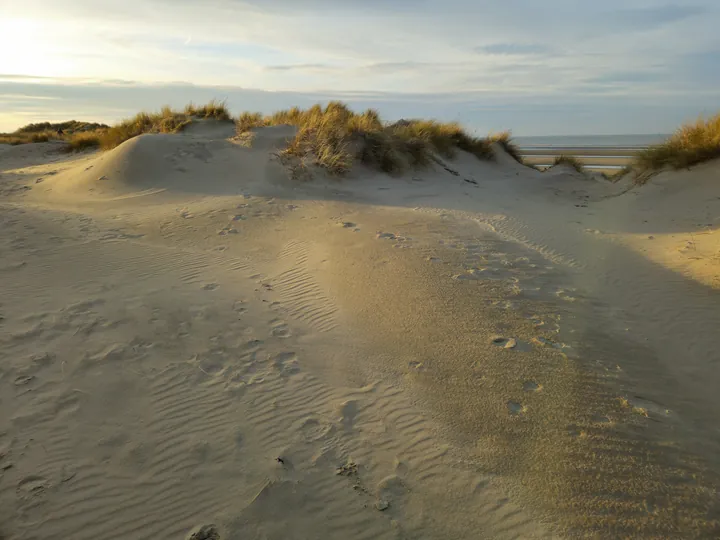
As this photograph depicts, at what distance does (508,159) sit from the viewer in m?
14.1

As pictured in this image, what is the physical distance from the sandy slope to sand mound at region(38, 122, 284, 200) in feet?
7.83

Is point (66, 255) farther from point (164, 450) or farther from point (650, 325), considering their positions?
point (650, 325)

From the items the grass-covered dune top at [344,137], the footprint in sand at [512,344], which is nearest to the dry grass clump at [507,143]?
the grass-covered dune top at [344,137]

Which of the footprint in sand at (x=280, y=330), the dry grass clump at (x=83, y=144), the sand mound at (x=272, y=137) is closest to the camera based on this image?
the footprint in sand at (x=280, y=330)

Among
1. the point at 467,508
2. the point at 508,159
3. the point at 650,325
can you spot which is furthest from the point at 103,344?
the point at 508,159

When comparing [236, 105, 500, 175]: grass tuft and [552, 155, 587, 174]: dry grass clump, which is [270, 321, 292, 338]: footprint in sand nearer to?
[236, 105, 500, 175]: grass tuft

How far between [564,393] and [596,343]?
0.85 m

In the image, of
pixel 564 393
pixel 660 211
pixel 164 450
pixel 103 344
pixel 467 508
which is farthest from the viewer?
pixel 660 211

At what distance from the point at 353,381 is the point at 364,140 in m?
8.46

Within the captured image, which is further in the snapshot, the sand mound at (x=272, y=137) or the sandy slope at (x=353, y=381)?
the sand mound at (x=272, y=137)

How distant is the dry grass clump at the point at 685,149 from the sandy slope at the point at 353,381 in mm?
3706

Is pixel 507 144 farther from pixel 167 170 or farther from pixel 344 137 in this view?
pixel 167 170

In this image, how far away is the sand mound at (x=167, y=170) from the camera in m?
8.79

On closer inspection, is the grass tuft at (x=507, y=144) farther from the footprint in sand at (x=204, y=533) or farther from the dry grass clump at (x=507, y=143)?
the footprint in sand at (x=204, y=533)
